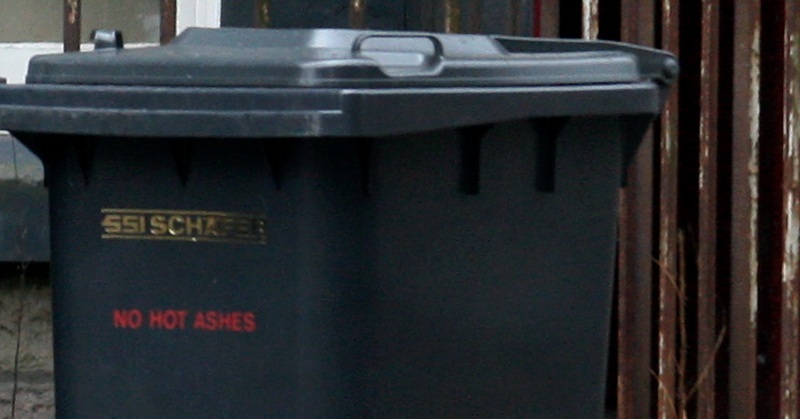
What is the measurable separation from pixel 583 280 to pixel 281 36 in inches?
30.7

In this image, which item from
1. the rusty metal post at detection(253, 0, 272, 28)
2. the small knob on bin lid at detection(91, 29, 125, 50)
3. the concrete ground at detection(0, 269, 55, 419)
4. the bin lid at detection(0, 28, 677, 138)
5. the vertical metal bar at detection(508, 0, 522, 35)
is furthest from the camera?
the concrete ground at detection(0, 269, 55, 419)

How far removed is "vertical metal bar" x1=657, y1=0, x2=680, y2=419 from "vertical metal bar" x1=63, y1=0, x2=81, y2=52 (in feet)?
5.35

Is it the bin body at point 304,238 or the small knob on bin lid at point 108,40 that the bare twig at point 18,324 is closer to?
the small knob on bin lid at point 108,40

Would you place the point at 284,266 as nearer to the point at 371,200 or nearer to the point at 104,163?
the point at 371,200

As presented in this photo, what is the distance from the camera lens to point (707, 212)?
4.23 m

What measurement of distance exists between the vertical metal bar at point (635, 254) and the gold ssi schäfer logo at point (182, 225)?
1.86 m

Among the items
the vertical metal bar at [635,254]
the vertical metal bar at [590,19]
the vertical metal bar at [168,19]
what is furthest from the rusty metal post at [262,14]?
the vertical metal bar at [635,254]

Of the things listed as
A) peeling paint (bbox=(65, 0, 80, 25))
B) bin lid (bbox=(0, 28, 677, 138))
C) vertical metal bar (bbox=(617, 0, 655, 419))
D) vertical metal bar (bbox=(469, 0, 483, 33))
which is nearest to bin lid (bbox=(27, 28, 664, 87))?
bin lid (bbox=(0, 28, 677, 138))

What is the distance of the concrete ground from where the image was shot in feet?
14.9

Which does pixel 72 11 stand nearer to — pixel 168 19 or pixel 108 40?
pixel 168 19

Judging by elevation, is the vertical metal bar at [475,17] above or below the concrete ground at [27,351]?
above

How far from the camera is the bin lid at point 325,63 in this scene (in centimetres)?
256

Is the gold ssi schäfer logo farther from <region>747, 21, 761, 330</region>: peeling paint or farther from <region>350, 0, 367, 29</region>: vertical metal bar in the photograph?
<region>747, 21, 761, 330</region>: peeling paint

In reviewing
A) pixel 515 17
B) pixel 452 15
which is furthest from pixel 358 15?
pixel 515 17
